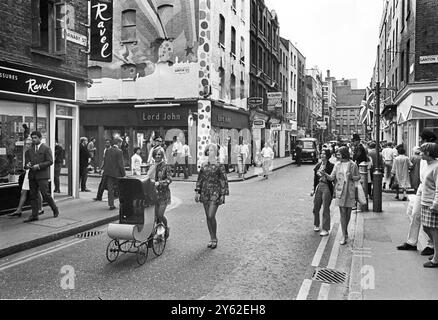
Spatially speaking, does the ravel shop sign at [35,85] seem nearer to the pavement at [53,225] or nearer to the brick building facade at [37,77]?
the brick building facade at [37,77]

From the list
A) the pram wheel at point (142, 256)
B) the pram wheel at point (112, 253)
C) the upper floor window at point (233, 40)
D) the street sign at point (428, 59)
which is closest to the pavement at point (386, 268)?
the pram wheel at point (142, 256)

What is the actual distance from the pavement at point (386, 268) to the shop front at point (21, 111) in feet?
26.8

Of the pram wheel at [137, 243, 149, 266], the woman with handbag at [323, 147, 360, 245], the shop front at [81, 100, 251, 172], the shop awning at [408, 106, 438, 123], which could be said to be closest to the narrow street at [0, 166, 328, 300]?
the pram wheel at [137, 243, 149, 266]

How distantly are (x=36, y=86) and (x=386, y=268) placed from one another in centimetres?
900

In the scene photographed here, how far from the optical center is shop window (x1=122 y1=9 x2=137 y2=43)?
23922 mm

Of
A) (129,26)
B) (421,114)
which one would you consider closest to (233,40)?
(129,26)

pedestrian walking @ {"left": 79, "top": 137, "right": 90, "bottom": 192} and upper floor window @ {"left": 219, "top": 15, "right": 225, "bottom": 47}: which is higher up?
upper floor window @ {"left": 219, "top": 15, "right": 225, "bottom": 47}

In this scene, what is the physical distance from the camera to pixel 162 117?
23.4 metres

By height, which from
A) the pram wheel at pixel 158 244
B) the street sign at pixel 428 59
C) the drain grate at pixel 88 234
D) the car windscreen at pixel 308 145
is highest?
the street sign at pixel 428 59

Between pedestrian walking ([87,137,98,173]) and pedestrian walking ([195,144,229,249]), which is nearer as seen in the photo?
pedestrian walking ([195,144,229,249])

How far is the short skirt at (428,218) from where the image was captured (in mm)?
5914

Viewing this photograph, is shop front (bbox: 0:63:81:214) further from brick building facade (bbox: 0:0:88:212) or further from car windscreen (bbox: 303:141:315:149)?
car windscreen (bbox: 303:141:315:149)

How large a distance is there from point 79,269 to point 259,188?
11534mm

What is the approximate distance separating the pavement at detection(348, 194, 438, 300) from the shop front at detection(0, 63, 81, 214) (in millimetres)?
8176
